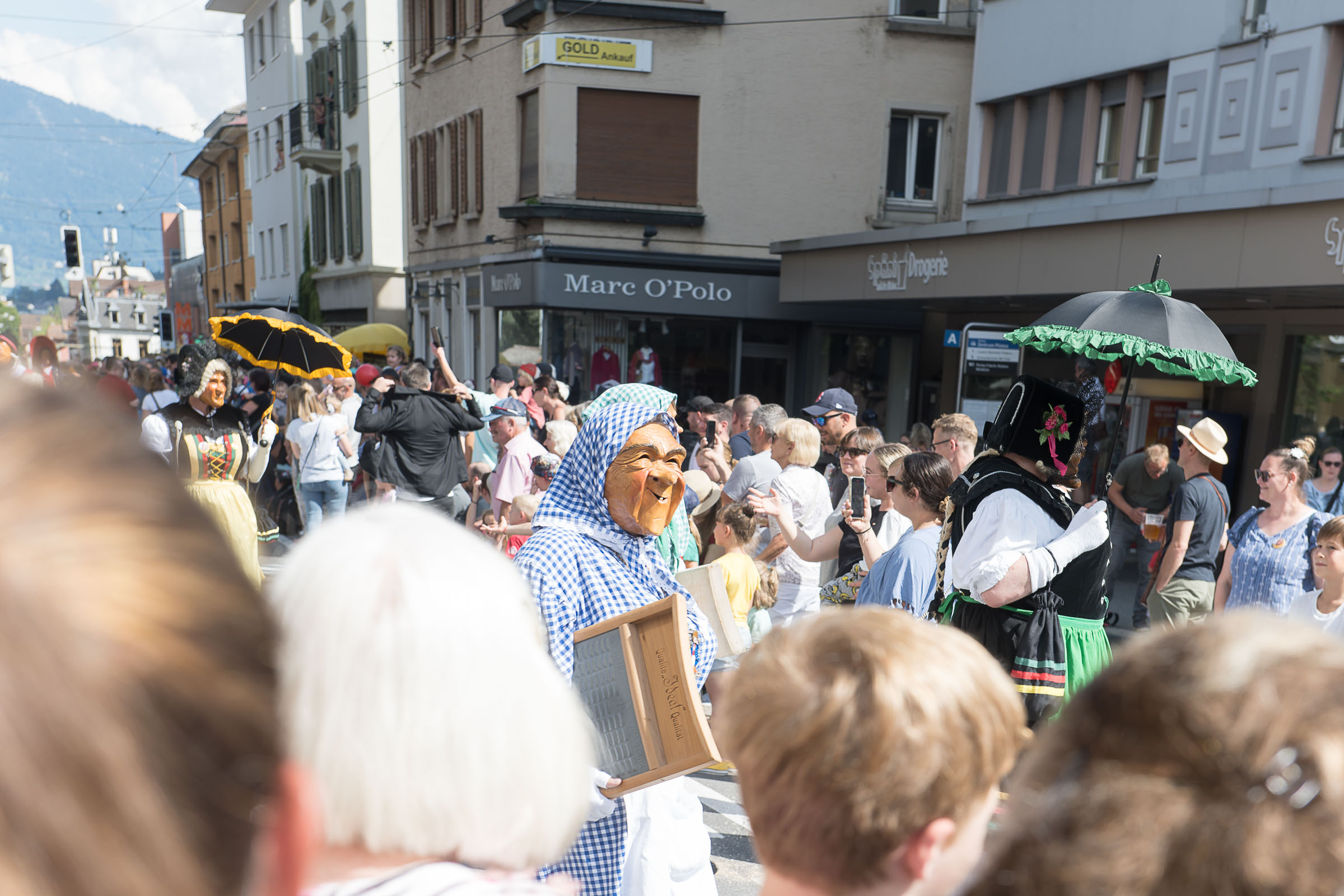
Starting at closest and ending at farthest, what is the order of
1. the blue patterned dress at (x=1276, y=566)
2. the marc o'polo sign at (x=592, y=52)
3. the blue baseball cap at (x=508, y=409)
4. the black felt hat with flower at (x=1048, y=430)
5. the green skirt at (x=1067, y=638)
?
1. the green skirt at (x=1067, y=638)
2. the black felt hat with flower at (x=1048, y=430)
3. the blue patterned dress at (x=1276, y=566)
4. the blue baseball cap at (x=508, y=409)
5. the marc o'polo sign at (x=592, y=52)

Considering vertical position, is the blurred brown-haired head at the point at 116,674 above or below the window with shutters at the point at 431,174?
below

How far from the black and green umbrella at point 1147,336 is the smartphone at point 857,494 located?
1.27 metres

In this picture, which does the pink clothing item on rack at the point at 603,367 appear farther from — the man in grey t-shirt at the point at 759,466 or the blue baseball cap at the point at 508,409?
the man in grey t-shirt at the point at 759,466

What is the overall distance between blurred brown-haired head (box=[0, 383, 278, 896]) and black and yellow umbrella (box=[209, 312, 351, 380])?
10205mm

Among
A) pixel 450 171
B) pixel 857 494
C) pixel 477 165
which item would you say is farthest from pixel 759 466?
pixel 450 171

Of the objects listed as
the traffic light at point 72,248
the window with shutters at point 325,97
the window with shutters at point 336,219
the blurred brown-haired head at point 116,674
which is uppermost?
the window with shutters at point 325,97

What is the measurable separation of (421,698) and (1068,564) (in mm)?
3138

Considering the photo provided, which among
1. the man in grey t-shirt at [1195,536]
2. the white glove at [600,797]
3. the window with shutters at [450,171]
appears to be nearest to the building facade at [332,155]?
the window with shutters at [450,171]

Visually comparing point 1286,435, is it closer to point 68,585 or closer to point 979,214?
point 979,214

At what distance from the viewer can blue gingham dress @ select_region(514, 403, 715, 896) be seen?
2586 millimetres

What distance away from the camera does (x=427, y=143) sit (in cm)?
2217

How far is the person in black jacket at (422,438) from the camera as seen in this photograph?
27.2ft

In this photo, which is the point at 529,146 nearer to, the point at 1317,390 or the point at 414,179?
the point at 414,179

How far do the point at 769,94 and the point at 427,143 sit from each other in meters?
8.96
